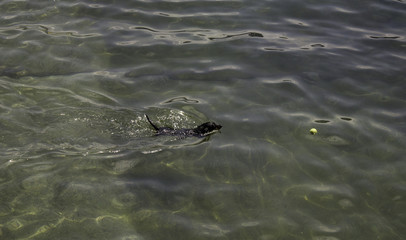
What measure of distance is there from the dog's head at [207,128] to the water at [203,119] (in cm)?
16

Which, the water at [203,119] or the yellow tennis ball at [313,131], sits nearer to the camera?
the water at [203,119]

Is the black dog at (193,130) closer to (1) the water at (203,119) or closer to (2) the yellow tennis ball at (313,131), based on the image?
(1) the water at (203,119)

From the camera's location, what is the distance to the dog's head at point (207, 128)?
5.82 m

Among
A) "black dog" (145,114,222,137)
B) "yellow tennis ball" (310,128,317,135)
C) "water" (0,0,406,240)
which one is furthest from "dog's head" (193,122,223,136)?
"yellow tennis ball" (310,128,317,135)

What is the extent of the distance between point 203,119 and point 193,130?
49cm

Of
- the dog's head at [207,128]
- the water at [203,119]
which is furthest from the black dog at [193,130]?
the water at [203,119]

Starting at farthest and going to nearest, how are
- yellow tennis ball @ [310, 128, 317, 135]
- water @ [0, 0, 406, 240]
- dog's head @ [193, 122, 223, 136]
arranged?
yellow tennis ball @ [310, 128, 317, 135], dog's head @ [193, 122, 223, 136], water @ [0, 0, 406, 240]

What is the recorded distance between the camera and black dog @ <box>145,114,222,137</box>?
582 cm

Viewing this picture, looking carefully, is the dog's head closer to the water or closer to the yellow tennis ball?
the water

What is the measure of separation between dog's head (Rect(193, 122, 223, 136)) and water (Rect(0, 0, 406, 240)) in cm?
16

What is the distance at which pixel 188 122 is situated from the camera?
247 inches

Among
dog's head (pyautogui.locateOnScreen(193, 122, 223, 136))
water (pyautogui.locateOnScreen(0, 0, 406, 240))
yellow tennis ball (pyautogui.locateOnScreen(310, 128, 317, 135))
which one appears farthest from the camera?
yellow tennis ball (pyautogui.locateOnScreen(310, 128, 317, 135))

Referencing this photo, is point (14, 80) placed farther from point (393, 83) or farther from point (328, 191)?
point (393, 83)

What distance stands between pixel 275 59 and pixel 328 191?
337 cm
